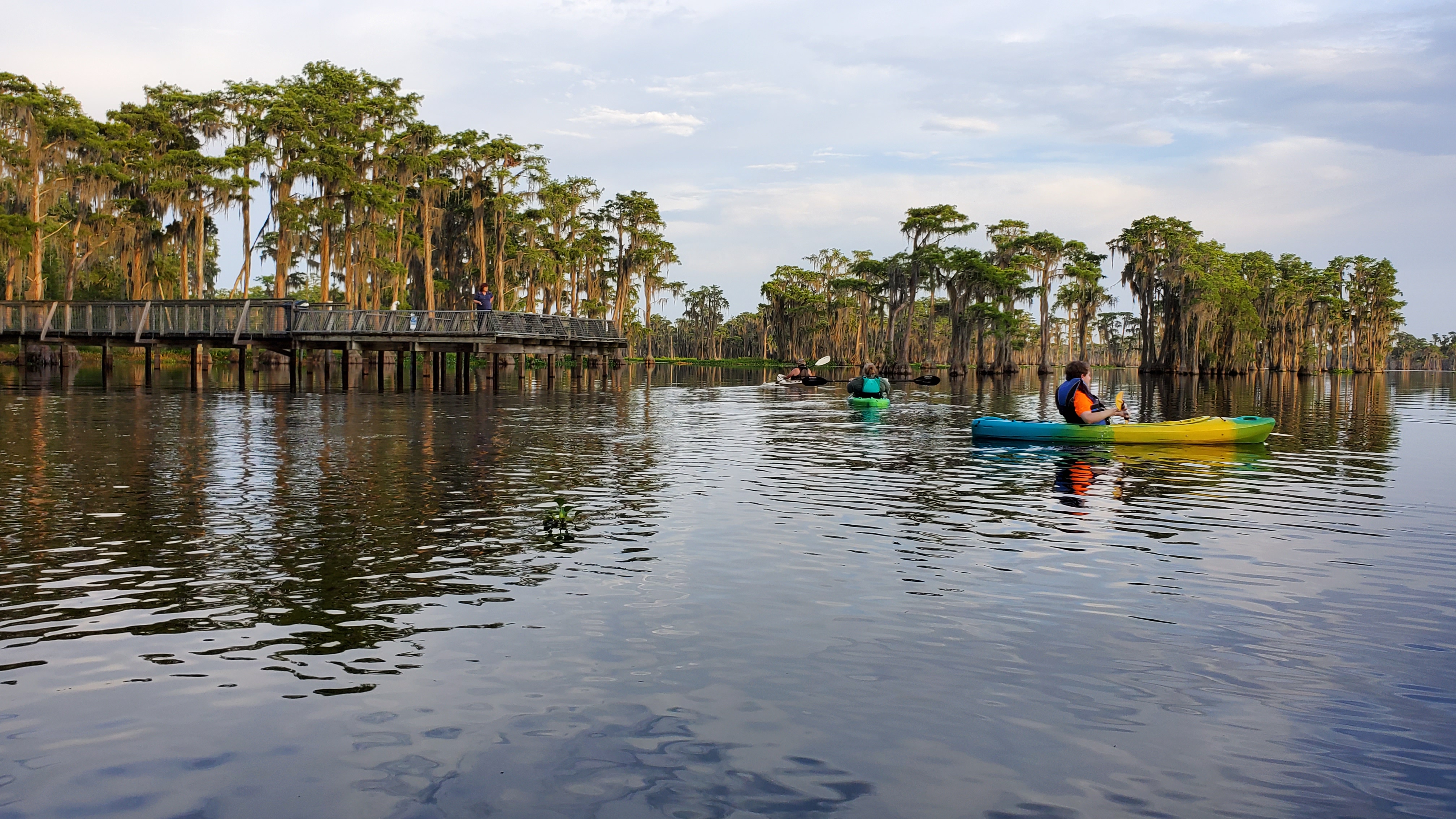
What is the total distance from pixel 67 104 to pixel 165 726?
199 feet

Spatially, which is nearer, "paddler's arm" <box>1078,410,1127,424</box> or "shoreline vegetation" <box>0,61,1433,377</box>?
"paddler's arm" <box>1078,410,1127,424</box>

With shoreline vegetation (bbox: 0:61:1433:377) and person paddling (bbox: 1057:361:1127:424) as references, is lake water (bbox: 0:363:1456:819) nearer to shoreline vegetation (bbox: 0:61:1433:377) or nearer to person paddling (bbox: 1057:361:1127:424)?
person paddling (bbox: 1057:361:1127:424)

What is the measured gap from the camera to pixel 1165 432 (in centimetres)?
2144

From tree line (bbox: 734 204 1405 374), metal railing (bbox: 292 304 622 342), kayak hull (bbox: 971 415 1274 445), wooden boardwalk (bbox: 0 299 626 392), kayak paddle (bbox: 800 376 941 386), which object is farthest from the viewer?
tree line (bbox: 734 204 1405 374)

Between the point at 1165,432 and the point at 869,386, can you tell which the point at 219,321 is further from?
the point at 1165,432

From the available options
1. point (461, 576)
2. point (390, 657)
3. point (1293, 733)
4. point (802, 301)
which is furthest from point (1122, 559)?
point (802, 301)

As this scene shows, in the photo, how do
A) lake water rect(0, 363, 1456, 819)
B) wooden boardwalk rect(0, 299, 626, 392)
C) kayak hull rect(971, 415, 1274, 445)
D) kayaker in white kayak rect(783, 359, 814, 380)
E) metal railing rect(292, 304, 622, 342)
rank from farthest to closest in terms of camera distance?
kayaker in white kayak rect(783, 359, 814, 380)
wooden boardwalk rect(0, 299, 626, 392)
metal railing rect(292, 304, 622, 342)
kayak hull rect(971, 415, 1274, 445)
lake water rect(0, 363, 1456, 819)

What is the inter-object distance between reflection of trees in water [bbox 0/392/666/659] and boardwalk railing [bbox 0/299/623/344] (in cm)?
1738

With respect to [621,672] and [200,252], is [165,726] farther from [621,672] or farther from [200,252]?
[200,252]

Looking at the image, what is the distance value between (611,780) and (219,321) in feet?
139

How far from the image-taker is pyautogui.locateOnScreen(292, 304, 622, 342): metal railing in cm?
4125

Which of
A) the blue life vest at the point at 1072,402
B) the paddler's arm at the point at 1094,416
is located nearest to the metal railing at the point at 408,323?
the blue life vest at the point at 1072,402

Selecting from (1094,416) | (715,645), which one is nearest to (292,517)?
(715,645)

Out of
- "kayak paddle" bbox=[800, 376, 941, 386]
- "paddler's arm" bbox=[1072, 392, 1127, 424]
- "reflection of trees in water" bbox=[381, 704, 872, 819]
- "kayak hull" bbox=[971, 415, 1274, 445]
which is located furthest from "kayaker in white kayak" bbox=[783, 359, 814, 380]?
"reflection of trees in water" bbox=[381, 704, 872, 819]
